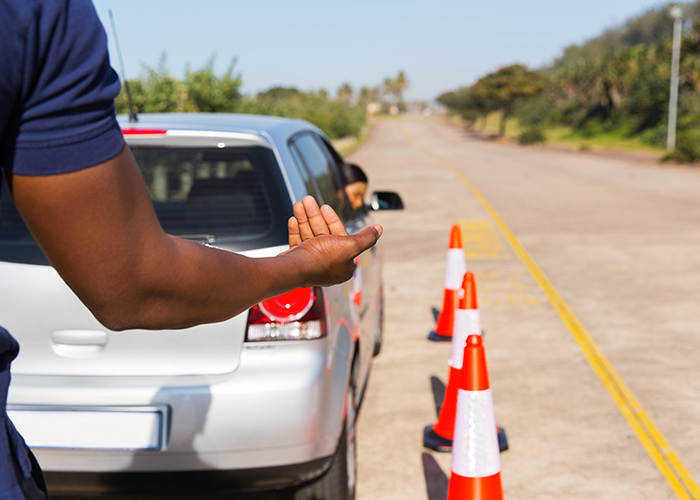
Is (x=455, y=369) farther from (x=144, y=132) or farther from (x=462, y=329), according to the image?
(x=144, y=132)

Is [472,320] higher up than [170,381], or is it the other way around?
[170,381]

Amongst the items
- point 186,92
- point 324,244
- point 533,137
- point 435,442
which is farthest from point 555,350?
point 533,137

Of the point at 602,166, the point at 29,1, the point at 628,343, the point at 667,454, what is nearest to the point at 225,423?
the point at 29,1

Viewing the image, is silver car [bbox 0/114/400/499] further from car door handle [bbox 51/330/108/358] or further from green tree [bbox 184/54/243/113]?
green tree [bbox 184/54/243/113]

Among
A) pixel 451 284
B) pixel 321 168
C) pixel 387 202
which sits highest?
pixel 321 168

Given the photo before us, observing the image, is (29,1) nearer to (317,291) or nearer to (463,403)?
(317,291)

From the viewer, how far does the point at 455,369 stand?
4.27 m

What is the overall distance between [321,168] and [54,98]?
10.5 feet

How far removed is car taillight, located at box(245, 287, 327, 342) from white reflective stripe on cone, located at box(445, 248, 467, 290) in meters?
3.24

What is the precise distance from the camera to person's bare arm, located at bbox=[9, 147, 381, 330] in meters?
0.94

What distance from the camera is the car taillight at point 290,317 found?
109 inches

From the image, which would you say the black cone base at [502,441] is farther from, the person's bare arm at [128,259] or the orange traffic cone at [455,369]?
the person's bare arm at [128,259]

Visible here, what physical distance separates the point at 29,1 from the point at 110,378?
2.03 meters

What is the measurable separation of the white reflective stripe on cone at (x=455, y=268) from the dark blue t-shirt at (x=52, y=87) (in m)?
5.15
